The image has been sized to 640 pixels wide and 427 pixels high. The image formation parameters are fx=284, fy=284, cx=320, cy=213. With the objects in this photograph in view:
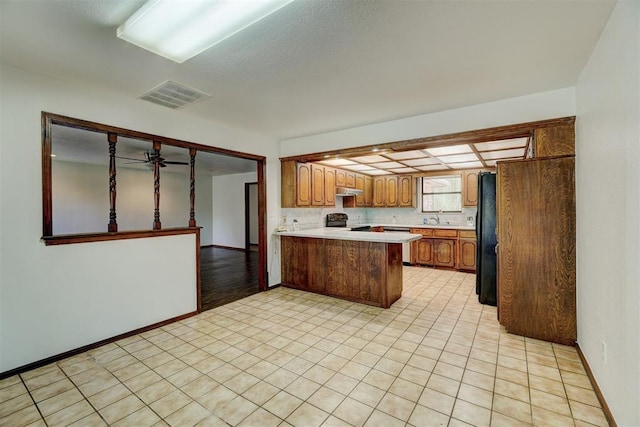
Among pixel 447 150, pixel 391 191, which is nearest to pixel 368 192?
pixel 391 191

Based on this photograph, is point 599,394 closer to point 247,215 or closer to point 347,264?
point 347,264

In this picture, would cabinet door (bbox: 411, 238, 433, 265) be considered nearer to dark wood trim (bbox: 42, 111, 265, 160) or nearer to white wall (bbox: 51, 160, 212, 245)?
dark wood trim (bbox: 42, 111, 265, 160)

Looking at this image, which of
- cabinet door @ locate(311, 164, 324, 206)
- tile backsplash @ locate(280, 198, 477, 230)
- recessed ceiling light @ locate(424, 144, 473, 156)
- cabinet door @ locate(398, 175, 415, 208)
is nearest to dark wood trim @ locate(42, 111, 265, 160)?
cabinet door @ locate(311, 164, 324, 206)

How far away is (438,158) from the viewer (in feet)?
15.9

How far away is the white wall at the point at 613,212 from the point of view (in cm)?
139

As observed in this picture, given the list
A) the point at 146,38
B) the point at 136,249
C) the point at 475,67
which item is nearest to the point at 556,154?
the point at 475,67

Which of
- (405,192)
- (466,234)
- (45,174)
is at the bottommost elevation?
(466,234)

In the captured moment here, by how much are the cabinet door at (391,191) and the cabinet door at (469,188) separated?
58.5 inches

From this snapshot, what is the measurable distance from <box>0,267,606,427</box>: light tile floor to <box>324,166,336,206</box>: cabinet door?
258 cm

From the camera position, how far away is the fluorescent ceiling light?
1510 millimetres

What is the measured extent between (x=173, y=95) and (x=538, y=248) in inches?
153

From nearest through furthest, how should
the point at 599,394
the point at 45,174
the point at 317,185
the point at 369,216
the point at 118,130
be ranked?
the point at 599,394
the point at 45,174
the point at 118,130
the point at 317,185
the point at 369,216

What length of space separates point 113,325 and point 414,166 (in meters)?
5.38

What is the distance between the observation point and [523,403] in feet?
6.21
